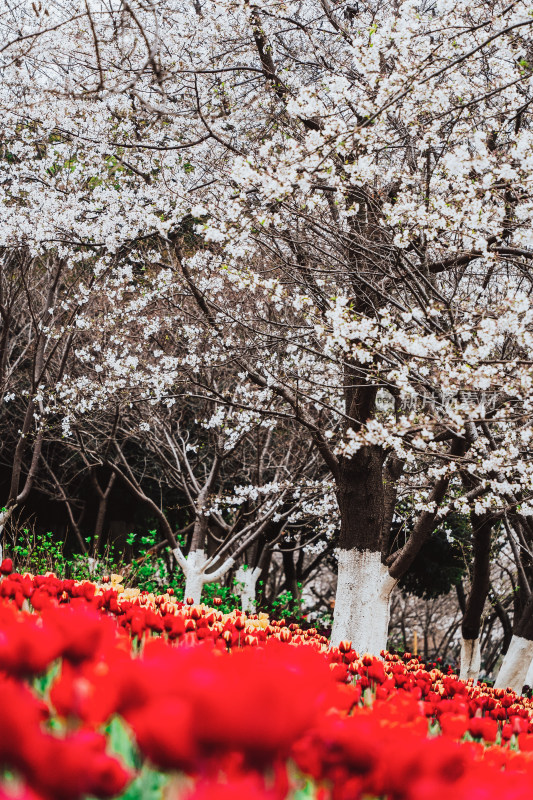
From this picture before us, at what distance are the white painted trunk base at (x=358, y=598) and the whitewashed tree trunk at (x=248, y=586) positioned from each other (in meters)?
5.43

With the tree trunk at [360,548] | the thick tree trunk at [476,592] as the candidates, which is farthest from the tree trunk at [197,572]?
the tree trunk at [360,548]

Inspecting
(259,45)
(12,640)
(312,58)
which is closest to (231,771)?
(12,640)

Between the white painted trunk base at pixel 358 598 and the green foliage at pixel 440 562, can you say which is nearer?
the white painted trunk base at pixel 358 598

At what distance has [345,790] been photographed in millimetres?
1066

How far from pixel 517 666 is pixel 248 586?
5.43m

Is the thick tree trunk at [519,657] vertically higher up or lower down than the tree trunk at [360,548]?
lower down

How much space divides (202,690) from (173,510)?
15.2 metres

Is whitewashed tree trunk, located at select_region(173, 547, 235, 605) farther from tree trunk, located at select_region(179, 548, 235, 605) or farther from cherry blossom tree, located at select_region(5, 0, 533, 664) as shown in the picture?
cherry blossom tree, located at select_region(5, 0, 533, 664)

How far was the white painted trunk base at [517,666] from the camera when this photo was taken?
910cm

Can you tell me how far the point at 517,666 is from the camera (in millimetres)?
9156

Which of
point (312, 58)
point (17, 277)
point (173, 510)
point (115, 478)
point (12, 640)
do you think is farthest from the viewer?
point (173, 510)

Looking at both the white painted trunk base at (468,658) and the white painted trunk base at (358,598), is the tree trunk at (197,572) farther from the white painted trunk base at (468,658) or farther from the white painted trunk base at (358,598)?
the white painted trunk base at (358,598)

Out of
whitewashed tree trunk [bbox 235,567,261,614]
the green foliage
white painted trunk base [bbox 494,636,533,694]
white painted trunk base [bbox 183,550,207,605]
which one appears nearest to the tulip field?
white painted trunk base [bbox 494,636,533,694]

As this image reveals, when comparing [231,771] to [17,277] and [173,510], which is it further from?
[173,510]
